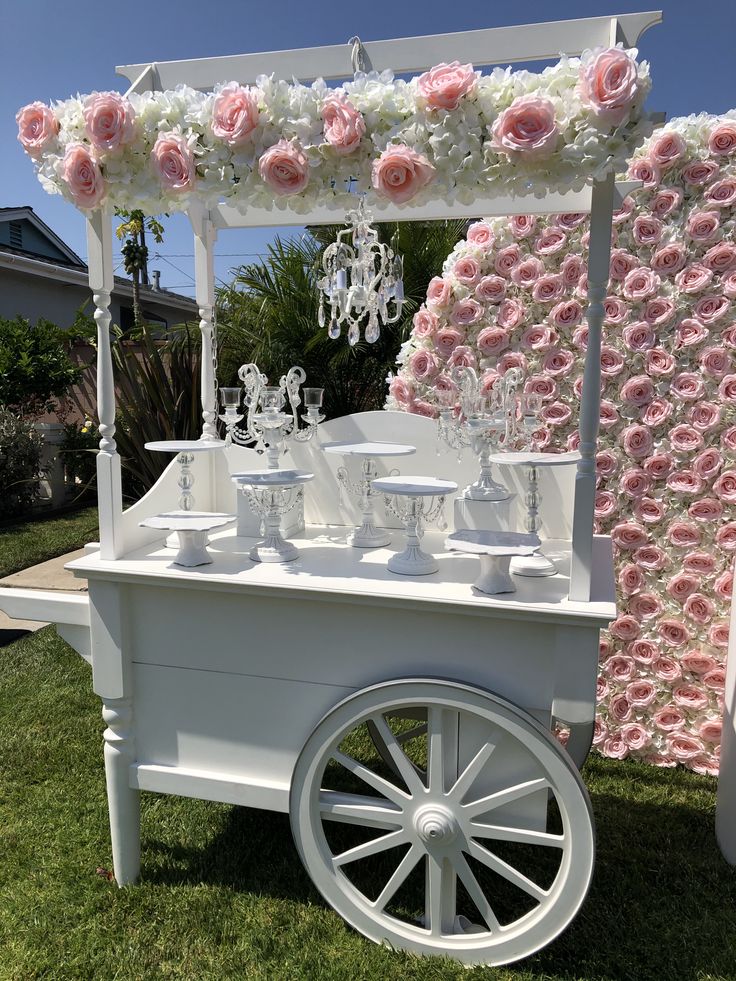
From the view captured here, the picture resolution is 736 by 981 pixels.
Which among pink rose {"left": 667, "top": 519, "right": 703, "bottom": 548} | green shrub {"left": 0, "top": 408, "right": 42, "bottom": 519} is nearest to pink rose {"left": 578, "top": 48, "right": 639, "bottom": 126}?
pink rose {"left": 667, "top": 519, "right": 703, "bottom": 548}

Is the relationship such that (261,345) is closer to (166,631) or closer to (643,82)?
(166,631)

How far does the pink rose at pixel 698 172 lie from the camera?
2463mm

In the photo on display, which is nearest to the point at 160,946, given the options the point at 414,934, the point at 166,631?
the point at 414,934

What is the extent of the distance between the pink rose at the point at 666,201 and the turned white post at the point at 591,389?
4.03 ft

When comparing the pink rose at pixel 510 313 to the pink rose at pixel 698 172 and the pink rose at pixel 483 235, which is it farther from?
the pink rose at pixel 698 172

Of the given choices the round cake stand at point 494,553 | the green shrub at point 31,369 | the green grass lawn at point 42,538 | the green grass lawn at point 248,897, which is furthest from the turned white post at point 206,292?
Result: the green shrub at point 31,369

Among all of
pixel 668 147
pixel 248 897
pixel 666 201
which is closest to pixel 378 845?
pixel 248 897

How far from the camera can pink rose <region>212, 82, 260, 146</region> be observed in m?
1.49

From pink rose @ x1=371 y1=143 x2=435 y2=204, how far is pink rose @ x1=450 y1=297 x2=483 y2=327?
139 cm

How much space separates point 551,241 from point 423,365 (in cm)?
68

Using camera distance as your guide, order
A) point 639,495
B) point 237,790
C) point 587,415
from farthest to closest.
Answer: point 639,495 → point 237,790 → point 587,415

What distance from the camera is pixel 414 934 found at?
1.66 meters

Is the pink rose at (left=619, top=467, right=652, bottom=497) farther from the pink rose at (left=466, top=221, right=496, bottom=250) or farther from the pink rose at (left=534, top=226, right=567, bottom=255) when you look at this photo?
the pink rose at (left=466, top=221, right=496, bottom=250)

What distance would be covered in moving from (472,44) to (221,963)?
7.51 ft
